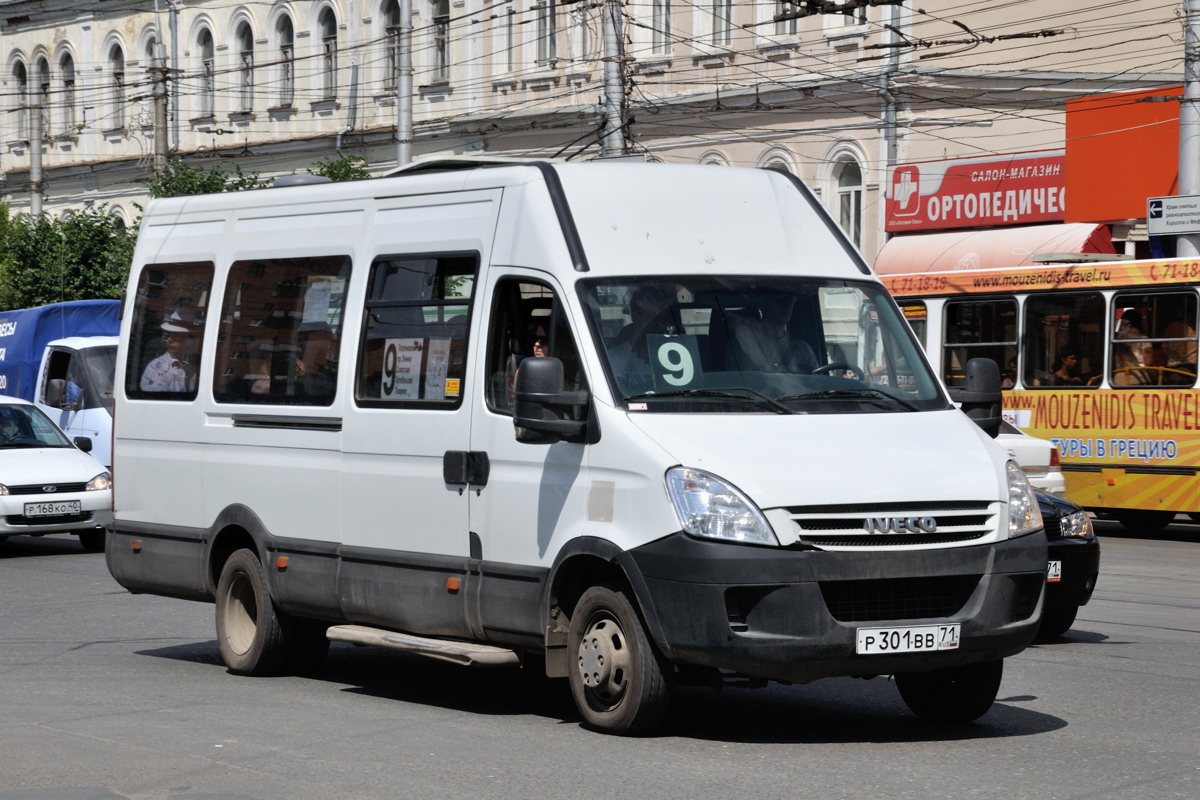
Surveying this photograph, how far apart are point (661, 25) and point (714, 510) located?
3489cm

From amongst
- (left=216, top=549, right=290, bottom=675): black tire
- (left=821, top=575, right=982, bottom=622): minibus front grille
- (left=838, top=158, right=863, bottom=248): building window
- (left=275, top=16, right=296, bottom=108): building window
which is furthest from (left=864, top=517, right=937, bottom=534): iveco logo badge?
(left=275, top=16, right=296, bottom=108): building window

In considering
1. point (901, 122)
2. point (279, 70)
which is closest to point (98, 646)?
point (901, 122)

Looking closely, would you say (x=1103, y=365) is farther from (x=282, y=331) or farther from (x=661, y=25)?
(x=661, y=25)

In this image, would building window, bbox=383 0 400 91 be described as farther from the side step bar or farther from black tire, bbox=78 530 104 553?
the side step bar

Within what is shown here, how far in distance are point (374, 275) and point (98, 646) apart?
366 centimetres

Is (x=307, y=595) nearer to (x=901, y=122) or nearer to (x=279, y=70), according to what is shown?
(x=901, y=122)

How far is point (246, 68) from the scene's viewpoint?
51.6 m

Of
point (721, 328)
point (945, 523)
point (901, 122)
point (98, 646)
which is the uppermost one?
point (901, 122)

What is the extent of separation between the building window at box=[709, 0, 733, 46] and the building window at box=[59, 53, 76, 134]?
23803 mm

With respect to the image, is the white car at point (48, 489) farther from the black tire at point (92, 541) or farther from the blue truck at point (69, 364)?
the blue truck at point (69, 364)

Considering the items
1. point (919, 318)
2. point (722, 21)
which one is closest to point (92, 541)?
point (919, 318)

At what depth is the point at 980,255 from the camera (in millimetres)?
31281

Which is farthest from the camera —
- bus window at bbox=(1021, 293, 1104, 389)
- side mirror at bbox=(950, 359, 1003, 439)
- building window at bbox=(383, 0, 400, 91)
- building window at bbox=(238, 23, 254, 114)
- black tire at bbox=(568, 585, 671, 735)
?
building window at bbox=(238, 23, 254, 114)

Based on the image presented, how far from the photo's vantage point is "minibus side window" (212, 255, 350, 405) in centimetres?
1042
